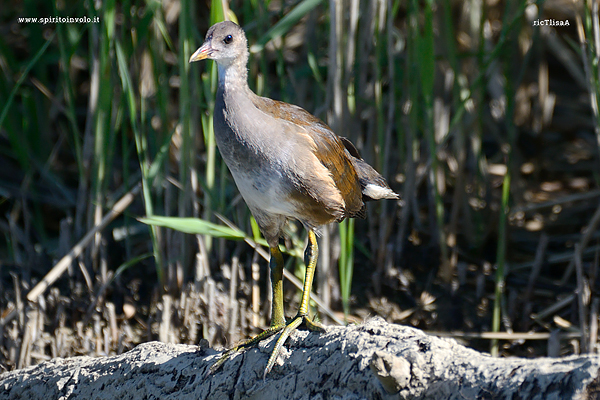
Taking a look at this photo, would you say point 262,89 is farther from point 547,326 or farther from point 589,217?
point 589,217

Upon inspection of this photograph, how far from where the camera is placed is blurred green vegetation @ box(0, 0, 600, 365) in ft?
10.0

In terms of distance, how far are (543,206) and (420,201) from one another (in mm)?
822

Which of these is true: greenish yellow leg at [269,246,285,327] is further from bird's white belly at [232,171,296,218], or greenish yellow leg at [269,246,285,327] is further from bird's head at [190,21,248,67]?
bird's head at [190,21,248,67]

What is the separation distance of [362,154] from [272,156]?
1475mm

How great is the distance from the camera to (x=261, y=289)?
144 inches

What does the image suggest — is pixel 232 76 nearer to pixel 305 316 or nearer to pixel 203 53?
pixel 203 53

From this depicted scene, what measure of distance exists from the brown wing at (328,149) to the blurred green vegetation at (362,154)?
15.3 inches

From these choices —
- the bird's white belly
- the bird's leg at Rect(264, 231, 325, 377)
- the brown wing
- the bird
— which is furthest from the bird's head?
the bird's leg at Rect(264, 231, 325, 377)

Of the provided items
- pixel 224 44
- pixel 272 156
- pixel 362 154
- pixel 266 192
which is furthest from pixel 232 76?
pixel 362 154

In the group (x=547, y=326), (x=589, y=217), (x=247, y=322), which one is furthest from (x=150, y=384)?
(x=589, y=217)

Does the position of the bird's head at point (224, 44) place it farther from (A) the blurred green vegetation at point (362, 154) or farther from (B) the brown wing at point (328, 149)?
(A) the blurred green vegetation at point (362, 154)

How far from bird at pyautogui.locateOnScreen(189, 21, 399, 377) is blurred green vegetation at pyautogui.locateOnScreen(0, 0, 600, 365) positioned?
1.13 ft

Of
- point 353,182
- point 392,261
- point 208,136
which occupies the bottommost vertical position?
point 392,261

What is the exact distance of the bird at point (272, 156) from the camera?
88.0 inches
